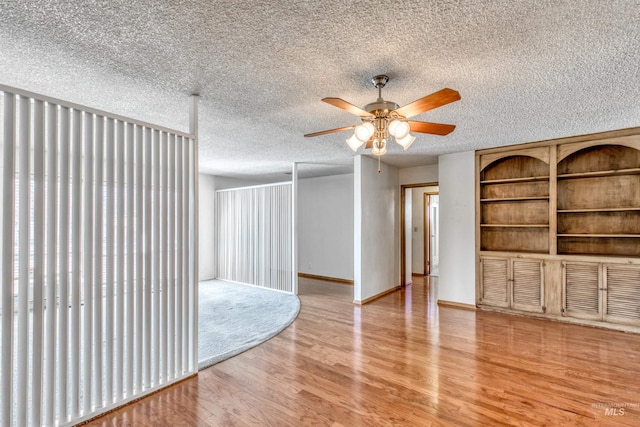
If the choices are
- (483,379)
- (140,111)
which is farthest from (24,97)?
(483,379)

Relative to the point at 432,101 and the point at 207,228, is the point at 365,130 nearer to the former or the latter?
the point at 432,101

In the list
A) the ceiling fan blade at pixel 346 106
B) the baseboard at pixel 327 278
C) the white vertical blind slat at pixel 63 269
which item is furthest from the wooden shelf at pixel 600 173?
the white vertical blind slat at pixel 63 269

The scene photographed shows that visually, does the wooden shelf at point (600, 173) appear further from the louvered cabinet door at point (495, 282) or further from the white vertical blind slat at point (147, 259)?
the white vertical blind slat at point (147, 259)

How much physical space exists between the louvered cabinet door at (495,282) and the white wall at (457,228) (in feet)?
0.49

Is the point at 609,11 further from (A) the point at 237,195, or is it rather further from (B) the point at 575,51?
(A) the point at 237,195

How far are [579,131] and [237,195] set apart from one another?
18.6ft

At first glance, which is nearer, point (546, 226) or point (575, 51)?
point (575, 51)

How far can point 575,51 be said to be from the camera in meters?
1.92

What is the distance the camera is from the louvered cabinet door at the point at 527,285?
4.27 metres

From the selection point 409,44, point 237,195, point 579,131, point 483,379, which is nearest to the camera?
point 409,44

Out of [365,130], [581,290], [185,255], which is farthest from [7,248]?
[581,290]

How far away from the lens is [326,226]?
7277 mm

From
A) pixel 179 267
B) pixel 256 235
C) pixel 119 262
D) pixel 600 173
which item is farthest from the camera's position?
pixel 256 235

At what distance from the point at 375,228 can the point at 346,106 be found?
3.66 metres
